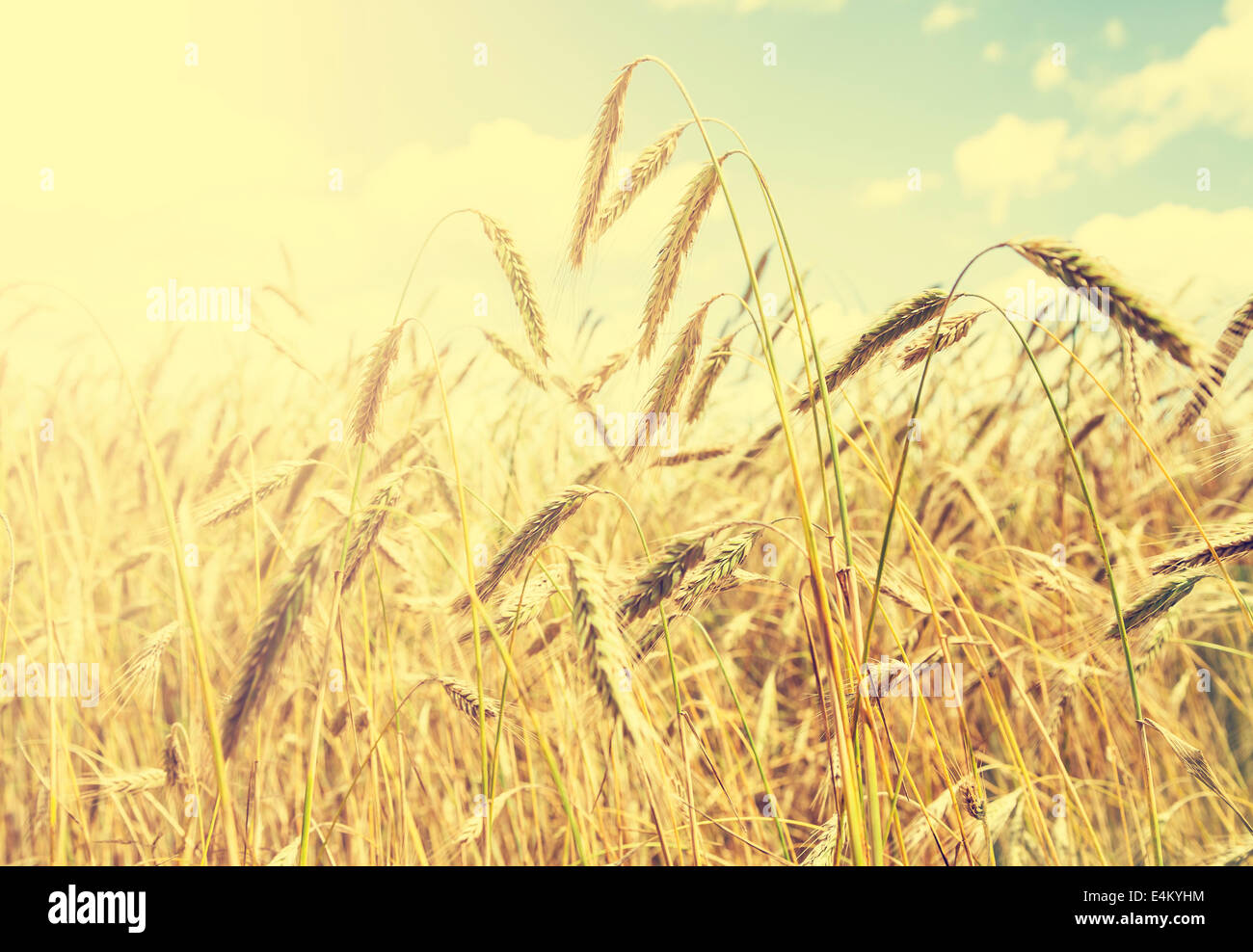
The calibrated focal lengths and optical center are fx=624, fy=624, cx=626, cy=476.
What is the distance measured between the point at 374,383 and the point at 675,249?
0.71m

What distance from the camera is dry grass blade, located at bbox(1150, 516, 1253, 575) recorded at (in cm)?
121

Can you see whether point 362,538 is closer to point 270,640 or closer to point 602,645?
point 270,640

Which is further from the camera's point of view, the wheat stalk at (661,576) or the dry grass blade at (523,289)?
the dry grass blade at (523,289)

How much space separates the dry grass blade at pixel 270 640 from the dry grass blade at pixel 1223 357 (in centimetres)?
154

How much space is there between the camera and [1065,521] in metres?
2.12

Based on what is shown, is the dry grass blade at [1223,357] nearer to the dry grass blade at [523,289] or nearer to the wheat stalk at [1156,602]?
the wheat stalk at [1156,602]

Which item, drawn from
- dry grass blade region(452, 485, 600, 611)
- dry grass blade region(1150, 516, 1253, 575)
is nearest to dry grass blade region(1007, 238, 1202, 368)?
dry grass blade region(1150, 516, 1253, 575)

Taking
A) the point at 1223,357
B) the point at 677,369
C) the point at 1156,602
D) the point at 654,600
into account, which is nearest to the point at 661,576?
the point at 654,600

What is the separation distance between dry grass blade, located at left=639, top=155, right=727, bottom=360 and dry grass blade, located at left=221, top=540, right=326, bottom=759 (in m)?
0.74

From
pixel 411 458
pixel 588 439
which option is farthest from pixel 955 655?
pixel 411 458

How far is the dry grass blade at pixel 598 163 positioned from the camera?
1378 millimetres

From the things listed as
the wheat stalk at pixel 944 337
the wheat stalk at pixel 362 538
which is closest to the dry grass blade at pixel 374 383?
the wheat stalk at pixel 362 538

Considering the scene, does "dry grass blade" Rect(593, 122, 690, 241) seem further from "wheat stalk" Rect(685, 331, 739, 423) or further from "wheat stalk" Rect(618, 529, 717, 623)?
"wheat stalk" Rect(618, 529, 717, 623)

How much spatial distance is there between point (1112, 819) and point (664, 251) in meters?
1.95
